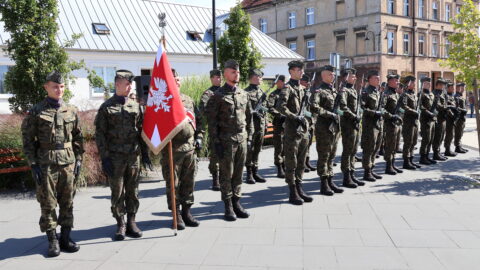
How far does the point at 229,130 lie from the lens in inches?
243

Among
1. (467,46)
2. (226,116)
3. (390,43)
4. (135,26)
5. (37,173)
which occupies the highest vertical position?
(390,43)

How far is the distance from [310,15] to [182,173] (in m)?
40.9

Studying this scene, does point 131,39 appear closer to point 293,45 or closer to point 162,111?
point 162,111

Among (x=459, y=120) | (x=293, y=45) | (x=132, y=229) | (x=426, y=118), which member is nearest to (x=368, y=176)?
(x=426, y=118)

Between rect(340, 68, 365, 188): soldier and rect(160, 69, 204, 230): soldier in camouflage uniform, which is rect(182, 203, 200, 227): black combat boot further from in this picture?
rect(340, 68, 365, 188): soldier

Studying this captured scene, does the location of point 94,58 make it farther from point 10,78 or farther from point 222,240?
point 222,240

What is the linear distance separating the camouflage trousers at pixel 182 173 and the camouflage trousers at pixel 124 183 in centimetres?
49

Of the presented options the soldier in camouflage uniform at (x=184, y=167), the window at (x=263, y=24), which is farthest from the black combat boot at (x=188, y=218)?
the window at (x=263, y=24)

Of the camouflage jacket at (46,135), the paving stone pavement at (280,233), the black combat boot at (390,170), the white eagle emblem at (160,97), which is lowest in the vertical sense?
the paving stone pavement at (280,233)

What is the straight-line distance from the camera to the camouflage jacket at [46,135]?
486 centimetres

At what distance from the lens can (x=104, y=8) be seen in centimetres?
2655

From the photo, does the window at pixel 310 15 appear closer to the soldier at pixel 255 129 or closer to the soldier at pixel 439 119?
the soldier at pixel 439 119

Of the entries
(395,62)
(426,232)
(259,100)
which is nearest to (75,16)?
(259,100)

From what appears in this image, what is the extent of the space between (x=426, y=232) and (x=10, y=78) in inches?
330
